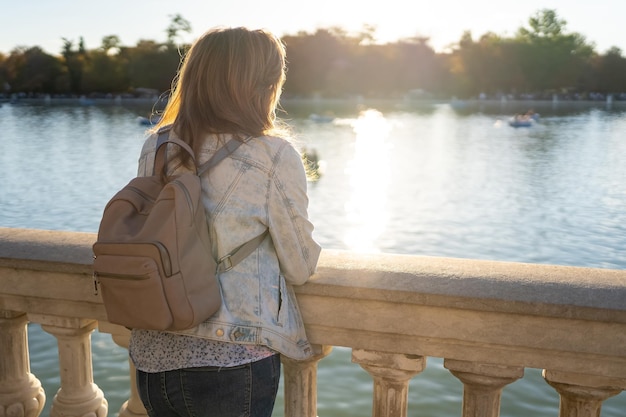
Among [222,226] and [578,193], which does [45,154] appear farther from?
[222,226]

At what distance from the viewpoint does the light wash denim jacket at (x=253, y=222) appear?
167cm

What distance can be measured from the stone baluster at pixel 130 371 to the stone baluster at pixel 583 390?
1.25 m

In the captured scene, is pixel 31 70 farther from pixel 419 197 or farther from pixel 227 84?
pixel 227 84

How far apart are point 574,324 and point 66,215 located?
27.3 m

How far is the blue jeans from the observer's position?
167 cm

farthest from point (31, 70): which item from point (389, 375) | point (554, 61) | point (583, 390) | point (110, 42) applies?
point (583, 390)

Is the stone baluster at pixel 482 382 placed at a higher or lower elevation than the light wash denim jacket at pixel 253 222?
lower

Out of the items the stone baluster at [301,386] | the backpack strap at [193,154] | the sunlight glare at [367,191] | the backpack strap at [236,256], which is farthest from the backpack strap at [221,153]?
the sunlight glare at [367,191]

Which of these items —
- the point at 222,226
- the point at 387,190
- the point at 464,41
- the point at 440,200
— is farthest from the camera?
the point at 464,41

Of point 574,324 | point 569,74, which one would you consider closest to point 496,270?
point 574,324

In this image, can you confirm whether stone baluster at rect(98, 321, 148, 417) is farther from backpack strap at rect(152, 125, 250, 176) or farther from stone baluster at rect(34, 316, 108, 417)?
backpack strap at rect(152, 125, 250, 176)

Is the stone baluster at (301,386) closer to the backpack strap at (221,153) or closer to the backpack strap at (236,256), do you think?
the backpack strap at (236,256)

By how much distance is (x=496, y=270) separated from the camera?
1.91 meters

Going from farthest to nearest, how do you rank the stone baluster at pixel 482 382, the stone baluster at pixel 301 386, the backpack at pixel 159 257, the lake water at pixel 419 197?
the lake water at pixel 419 197, the stone baluster at pixel 301 386, the stone baluster at pixel 482 382, the backpack at pixel 159 257
